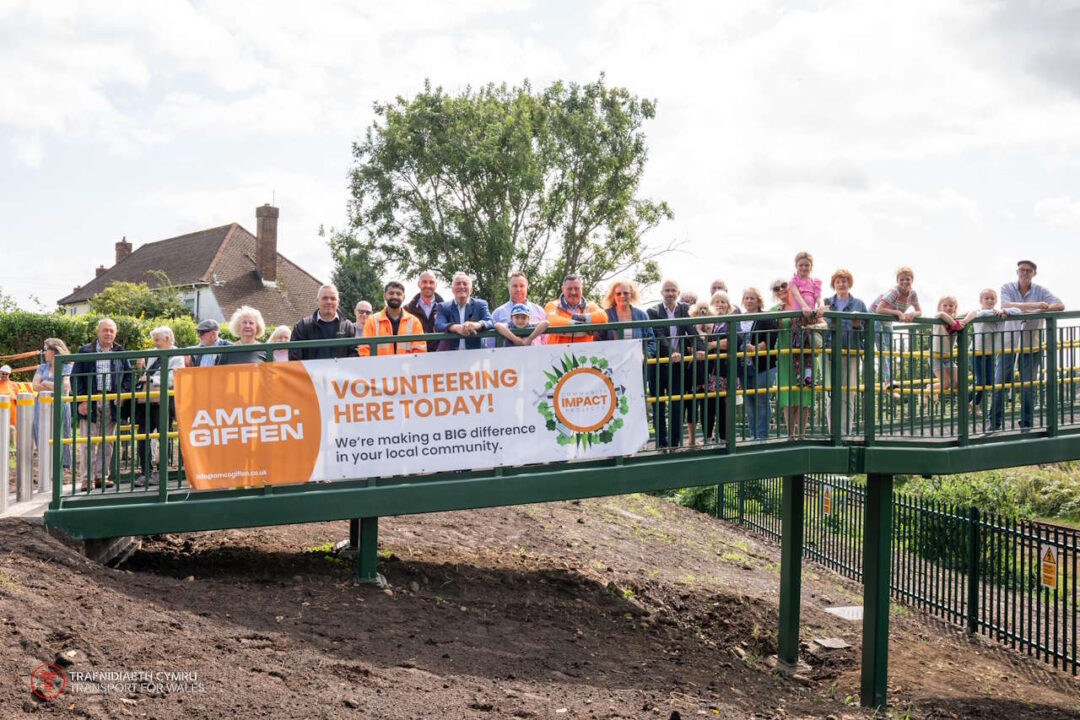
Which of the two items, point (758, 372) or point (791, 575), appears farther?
point (791, 575)

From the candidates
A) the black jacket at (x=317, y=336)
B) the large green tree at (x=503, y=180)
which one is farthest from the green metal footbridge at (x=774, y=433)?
the large green tree at (x=503, y=180)

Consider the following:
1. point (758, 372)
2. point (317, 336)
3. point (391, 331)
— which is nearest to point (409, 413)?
point (391, 331)

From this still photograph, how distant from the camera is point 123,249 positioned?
55.7 m

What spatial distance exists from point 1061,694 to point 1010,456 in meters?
3.10

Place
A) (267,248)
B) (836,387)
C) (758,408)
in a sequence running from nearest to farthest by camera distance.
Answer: (836,387) < (758,408) < (267,248)

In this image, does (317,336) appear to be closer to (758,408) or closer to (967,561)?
(758,408)

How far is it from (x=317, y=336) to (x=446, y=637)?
2.90 m

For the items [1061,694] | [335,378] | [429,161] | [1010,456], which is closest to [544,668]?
[335,378]

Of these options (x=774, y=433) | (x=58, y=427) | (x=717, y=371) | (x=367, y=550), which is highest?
(x=717, y=371)

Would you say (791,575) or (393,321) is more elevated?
(393,321)

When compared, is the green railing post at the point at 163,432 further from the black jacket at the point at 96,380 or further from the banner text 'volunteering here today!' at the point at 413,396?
the banner text 'volunteering here today!' at the point at 413,396

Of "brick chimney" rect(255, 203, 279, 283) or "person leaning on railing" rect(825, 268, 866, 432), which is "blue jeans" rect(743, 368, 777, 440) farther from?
"brick chimney" rect(255, 203, 279, 283)

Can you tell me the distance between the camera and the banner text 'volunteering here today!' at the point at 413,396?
7.96m

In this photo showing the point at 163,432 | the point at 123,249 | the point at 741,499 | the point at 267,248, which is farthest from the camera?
the point at 123,249
